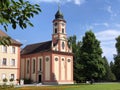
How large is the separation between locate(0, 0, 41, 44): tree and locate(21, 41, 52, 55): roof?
7121 cm

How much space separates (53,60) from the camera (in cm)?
7375

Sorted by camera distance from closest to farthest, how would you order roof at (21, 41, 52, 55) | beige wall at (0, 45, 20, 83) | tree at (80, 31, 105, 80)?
1. beige wall at (0, 45, 20, 83)
2. tree at (80, 31, 105, 80)
3. roof at (21, 41, 52, 55)

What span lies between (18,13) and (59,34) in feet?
243

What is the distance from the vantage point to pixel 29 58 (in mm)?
81250

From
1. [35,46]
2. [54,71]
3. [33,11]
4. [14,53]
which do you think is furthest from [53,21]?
[33,11]

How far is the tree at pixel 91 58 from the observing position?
225 feet

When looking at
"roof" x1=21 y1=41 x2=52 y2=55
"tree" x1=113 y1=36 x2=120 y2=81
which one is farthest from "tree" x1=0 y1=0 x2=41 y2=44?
"tree" x1=113 y1=36 x2=120 y2=81

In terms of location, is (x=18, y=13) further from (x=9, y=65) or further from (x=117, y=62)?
(x=117, y=62)

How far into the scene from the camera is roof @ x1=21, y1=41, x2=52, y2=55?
77.6m

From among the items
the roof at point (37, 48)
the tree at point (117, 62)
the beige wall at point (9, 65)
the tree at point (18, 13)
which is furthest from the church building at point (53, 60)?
the tree at point (18, 13)

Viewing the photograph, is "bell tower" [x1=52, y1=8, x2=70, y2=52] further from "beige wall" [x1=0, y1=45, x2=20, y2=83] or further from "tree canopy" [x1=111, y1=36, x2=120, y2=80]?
"tree canopy" [x1=111, y1=36, x2=120, y2=80]

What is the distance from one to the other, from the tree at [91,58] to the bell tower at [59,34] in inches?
325

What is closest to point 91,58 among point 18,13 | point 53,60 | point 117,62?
point 53,60

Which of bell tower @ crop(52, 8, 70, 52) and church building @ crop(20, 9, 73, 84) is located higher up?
bell tower @ crop(52, 8, 70, 52)
